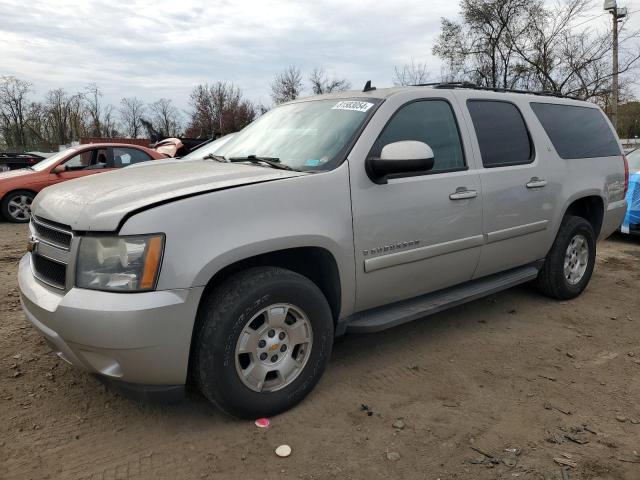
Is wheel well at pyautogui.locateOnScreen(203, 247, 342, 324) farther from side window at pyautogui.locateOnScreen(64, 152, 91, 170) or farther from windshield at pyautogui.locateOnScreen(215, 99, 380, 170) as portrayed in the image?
side window at pyautogui.locateOnScreen(64, 152, 91, 170)

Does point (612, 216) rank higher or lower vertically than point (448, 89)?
lower

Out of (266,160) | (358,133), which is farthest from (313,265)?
(358,133)

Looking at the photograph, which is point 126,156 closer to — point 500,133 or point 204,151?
point 204,151

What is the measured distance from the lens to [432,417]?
2826 millimetres

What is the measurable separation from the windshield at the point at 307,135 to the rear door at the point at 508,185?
1.01 metres

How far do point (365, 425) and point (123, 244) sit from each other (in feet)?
5.15

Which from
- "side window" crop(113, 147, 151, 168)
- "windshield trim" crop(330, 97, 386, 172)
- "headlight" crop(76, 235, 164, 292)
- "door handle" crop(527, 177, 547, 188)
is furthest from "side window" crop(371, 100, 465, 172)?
"side window" crop(113, 147, 151, 168)

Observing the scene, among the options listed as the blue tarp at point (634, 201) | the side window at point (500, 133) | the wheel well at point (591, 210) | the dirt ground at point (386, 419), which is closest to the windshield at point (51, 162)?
the dirt ground at point (386, 419)

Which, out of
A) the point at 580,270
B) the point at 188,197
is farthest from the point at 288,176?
the point at 580,270

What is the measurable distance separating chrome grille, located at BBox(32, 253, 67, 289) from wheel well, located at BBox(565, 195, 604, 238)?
4281 mm

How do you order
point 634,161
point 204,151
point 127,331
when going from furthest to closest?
point 634,161, point 204,151, point 127,331

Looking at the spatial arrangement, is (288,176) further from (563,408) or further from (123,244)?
(563,408)

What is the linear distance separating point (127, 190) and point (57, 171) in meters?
7.98

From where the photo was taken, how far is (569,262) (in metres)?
4.77
